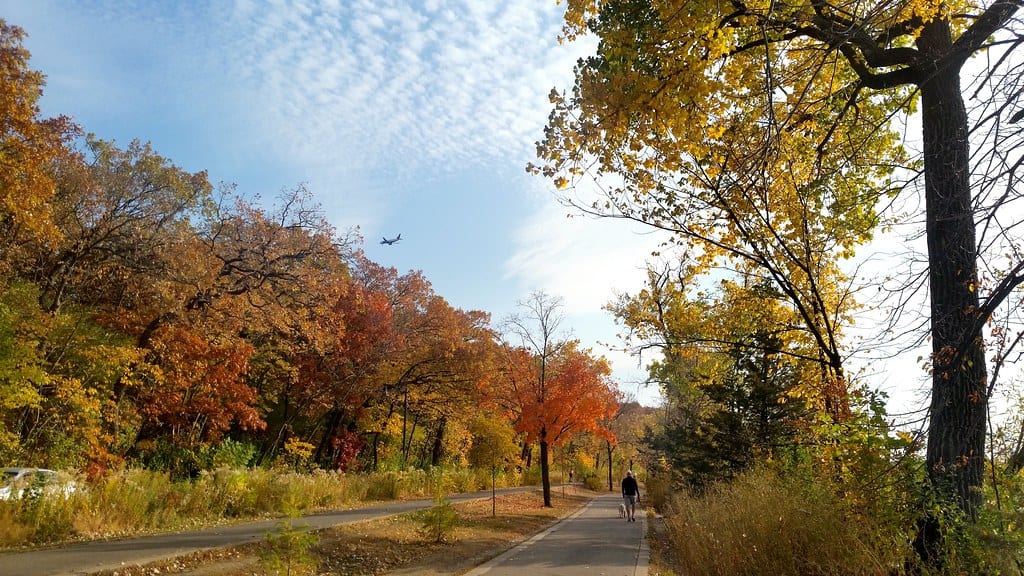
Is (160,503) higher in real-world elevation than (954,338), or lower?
lower

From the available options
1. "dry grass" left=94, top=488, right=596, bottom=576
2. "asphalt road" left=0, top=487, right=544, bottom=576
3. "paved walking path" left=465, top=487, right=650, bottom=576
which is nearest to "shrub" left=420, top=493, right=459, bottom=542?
"dry grass" left=94, top=488, right=596, bottom=576

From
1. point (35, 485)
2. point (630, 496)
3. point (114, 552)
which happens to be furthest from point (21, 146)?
point (630, 496)

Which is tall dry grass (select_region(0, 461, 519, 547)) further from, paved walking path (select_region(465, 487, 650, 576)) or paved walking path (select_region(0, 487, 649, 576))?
paved walking path (select_region(465, 487, 650, 576))

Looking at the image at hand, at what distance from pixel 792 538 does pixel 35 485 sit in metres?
12.7

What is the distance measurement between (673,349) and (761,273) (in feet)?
7.46

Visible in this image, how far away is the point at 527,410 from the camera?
86.6 ft

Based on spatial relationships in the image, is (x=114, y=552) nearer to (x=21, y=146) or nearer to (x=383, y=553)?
(x=383, y=553)

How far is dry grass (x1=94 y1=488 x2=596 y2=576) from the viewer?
918 centimetres

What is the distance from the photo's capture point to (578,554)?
13258 millimetres

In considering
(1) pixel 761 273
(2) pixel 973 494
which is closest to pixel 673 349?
(1) pixel 761 273

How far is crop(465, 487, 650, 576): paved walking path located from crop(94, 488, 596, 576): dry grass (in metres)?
0.64

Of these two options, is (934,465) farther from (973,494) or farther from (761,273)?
(761,273)

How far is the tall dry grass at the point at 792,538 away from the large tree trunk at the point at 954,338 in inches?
28.8

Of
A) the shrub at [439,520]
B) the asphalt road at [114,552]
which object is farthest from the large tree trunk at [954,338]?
the shrub at [439,520]
